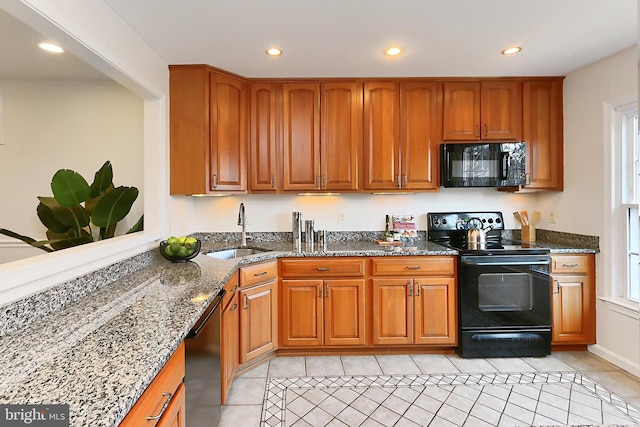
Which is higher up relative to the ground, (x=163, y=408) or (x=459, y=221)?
(x=459, y=221)

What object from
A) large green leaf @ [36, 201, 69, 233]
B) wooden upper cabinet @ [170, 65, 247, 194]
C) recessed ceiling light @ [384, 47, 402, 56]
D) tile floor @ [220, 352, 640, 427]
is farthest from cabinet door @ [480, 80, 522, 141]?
large green leaf @ [36, 201, 69, 233]

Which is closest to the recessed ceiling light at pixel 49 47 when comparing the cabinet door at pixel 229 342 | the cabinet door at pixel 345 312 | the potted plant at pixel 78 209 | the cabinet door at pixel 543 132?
the potted plant at pixel 78 209

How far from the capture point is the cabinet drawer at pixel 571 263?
8.87 ft

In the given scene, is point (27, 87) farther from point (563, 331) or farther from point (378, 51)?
point (563, 331)

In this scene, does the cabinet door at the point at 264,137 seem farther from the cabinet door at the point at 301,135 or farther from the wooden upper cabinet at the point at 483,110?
the wooden upper cabinet at the point at 483,110

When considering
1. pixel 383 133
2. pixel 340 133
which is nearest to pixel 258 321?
pixel 340 133

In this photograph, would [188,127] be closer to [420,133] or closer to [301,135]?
[301,135]

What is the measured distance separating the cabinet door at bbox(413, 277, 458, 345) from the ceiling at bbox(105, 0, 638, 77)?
1.83m

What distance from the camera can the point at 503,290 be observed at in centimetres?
265

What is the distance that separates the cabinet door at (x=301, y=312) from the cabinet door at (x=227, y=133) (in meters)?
1.02

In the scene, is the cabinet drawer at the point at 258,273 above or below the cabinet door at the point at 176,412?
above

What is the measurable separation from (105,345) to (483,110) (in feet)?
10.7

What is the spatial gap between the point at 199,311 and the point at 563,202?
3.29 m

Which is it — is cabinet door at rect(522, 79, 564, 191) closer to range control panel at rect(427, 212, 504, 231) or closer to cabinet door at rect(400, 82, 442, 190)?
range control panel at rect(427, 212, 504, 231)
